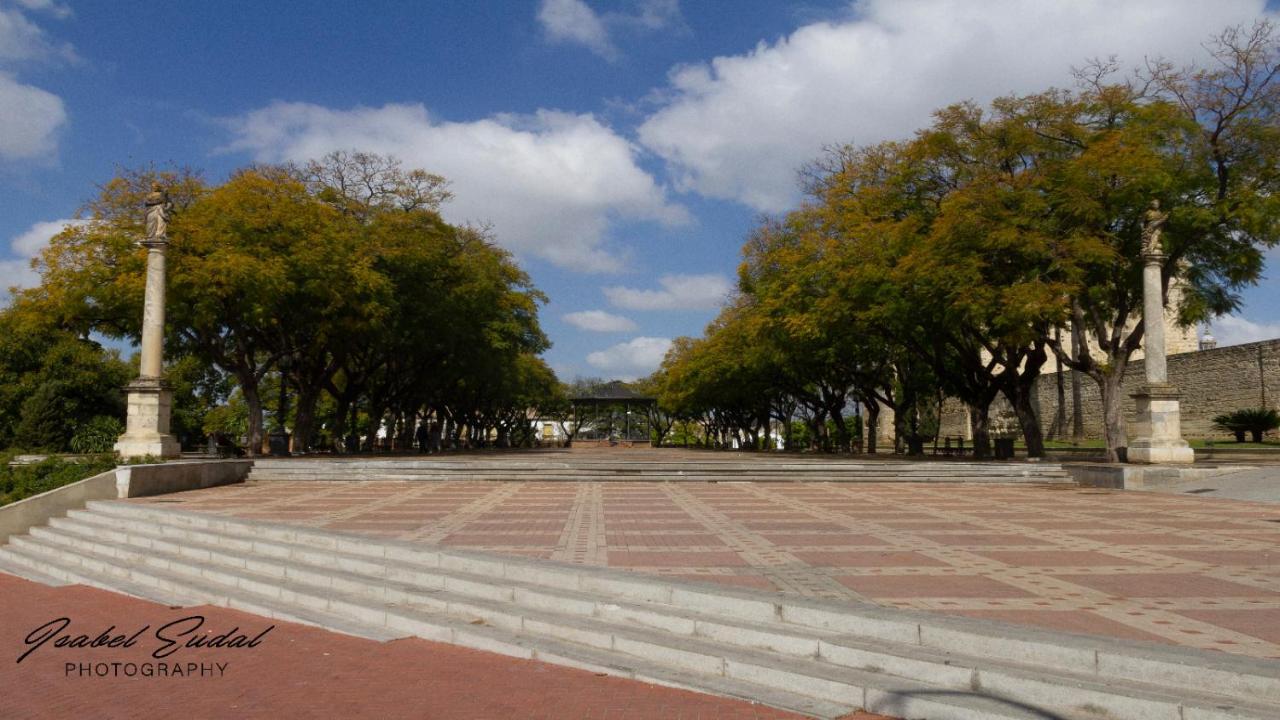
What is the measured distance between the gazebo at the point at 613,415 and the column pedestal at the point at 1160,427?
51.2 meters

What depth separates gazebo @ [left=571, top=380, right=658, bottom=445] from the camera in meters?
71.6

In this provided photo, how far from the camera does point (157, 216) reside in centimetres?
2048

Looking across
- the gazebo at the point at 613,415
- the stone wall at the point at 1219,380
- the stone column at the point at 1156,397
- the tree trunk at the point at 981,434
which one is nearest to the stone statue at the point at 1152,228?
the stone column at the point at 1156,397

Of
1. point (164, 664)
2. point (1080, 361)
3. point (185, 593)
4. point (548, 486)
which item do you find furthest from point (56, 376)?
point (1080, 361)

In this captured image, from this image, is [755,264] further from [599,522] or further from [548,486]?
[599,522]

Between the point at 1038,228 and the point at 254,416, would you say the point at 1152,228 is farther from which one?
the point at 254,416

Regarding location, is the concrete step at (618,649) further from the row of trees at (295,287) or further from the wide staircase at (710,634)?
the row of trees at (295,287)

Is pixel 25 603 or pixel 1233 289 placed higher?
pixel 1233 289

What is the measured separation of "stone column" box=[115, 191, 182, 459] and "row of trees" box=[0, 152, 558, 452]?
172 cm

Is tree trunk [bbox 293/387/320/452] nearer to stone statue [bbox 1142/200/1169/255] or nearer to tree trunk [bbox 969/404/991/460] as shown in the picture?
tree trunk [bbox 969/404/991/460]

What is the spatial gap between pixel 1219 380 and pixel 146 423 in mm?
44332

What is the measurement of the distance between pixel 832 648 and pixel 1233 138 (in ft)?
67.2

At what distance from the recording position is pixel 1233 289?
22.9m

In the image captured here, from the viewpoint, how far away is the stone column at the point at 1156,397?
19812 mm
